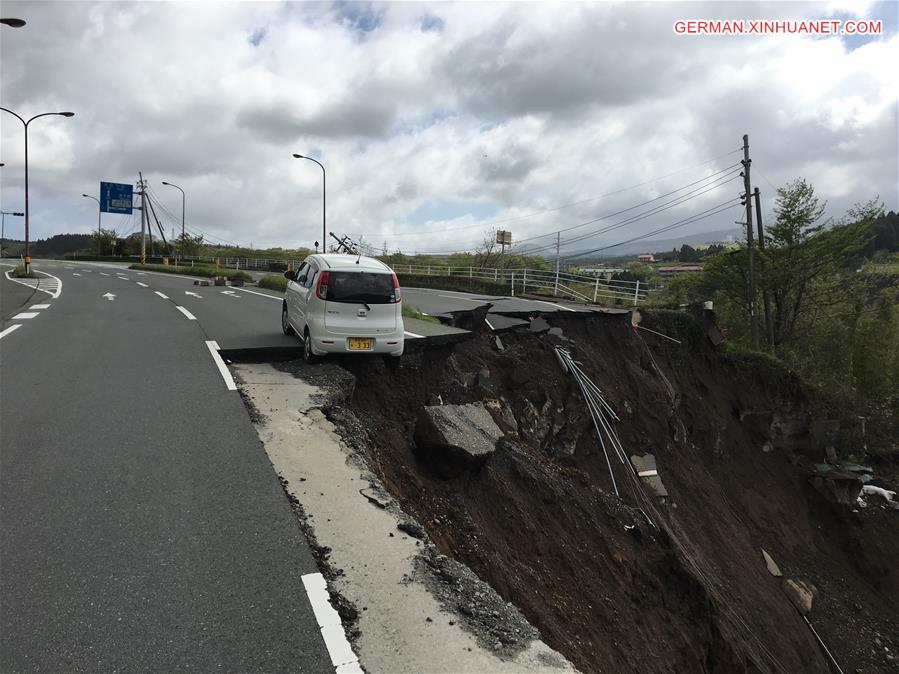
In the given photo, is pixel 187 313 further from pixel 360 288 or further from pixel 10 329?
pixel 360 288

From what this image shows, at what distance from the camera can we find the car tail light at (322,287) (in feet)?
26.9

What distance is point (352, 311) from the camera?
324 inches

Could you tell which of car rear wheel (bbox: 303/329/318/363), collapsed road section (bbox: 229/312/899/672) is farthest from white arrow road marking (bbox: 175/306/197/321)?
collapsed road section (bbox: 229/312/899/672)

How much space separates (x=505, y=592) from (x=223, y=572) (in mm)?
2702

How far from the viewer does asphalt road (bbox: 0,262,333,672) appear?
2.77 m

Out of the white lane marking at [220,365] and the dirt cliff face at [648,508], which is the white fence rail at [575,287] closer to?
the dirt cliff face at [648,508]

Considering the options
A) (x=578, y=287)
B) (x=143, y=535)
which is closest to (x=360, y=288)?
(x=143, y=535)

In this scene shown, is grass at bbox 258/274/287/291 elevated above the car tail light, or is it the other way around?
grass at bbox 258/274/287/291

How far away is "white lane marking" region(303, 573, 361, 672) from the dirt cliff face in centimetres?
159

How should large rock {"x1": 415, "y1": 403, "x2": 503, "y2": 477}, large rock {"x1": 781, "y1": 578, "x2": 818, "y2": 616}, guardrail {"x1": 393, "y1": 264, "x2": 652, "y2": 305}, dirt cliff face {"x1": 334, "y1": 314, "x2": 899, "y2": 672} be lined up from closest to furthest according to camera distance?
dirt cliff face {"x1": 334, "y1": 314, "x2": 899, "y2": 672}, large rock {"x1": 415, "y1": 403, "x2": 503, "y2": 477}, large rock {"x1": 781, "y1": 578, "x2": 818, "y2": 616}, guardrail {"x1": 393, "y1": 264, "x2": 652, "y2": 305}

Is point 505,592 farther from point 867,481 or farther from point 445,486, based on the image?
point 867,481

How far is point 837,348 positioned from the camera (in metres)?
27.9

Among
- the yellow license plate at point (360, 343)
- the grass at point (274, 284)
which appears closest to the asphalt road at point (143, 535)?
the yellow license plate at point (360, 343)

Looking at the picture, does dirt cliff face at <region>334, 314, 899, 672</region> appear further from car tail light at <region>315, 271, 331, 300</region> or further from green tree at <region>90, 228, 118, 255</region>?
green tree at <region>90, 228, 118, 255</region>
